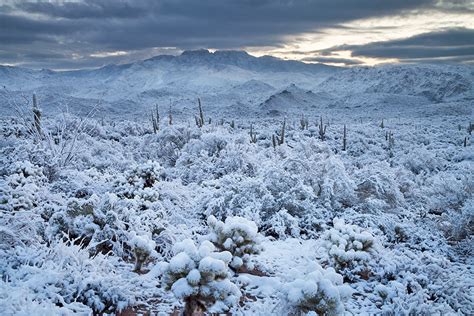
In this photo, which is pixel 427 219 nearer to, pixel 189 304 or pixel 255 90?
pixel 189 304

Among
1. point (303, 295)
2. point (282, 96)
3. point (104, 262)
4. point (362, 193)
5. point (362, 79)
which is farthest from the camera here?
point (362, 79)

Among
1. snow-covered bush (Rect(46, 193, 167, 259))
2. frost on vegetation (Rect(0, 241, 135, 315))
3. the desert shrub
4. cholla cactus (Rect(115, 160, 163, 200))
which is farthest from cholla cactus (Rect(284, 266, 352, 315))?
Result: the desert shrub

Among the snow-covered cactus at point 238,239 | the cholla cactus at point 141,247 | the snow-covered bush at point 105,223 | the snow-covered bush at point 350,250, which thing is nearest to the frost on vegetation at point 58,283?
the cholla cactus at point 141,247

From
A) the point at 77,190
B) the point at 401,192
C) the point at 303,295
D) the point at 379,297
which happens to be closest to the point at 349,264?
the point at 379,297

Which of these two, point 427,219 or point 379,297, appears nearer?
point 379,297

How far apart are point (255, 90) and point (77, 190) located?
13518cm

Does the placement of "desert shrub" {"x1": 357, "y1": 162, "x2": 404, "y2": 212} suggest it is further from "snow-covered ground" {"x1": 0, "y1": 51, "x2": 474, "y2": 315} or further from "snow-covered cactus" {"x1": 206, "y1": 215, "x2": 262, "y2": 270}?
"snow-covered cactus" {"x1": 206, "y1": 215, "x2": 262, "y2": 270}

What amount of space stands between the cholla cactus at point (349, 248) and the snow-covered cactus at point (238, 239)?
3.93 feet

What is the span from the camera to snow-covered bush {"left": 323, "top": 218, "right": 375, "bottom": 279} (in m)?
5.82

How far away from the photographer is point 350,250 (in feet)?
19.4

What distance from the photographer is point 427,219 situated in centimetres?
827

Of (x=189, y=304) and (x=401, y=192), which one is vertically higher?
(x=189, y=304)

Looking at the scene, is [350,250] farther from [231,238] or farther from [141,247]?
[141,247]

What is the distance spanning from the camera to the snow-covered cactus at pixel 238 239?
5.38m
